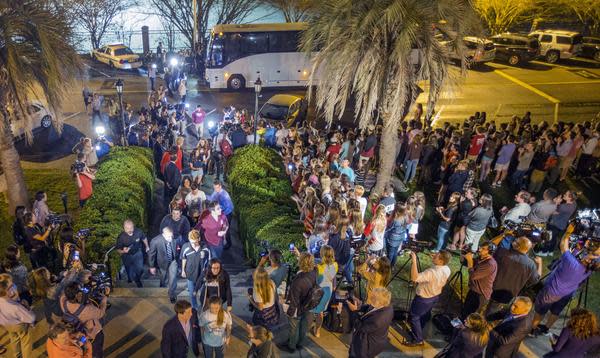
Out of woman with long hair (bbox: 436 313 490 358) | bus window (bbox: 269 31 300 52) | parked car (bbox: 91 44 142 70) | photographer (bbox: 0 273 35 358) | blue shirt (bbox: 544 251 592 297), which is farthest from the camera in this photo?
parked car (bbox: 91 44 142 70)

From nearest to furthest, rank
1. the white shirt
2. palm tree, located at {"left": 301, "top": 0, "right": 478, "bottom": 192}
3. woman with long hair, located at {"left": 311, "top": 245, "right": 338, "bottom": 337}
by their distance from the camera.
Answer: the white shirt < woman with long hair, located at {"left": 311, "top": 245, "right": 338, "bottom": 337} < palm tree, located at {"left": 301, "top": 0, "right": 478, "bottom": 192}

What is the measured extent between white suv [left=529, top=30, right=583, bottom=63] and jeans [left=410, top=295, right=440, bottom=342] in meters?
29.5

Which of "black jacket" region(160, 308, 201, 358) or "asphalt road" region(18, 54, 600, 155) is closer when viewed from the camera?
"black jacket" region(160, 308, 201, 358)

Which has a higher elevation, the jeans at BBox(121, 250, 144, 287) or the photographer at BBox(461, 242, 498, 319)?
the photographer at BBox(461, 242, 498, 319)

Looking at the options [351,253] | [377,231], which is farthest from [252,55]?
[351,253]

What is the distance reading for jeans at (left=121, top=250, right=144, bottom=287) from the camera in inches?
324

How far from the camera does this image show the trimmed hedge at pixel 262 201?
902 centimetres

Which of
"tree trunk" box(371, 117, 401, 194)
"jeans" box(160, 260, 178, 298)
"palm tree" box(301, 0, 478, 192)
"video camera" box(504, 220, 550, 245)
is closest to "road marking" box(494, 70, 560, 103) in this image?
"tree trunk" box(371, 117, 401, 194)

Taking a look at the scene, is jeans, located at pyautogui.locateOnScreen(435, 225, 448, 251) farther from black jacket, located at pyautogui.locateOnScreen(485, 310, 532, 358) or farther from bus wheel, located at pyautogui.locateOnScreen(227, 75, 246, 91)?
bus wheel, located at pyautogui.locateOnScreen(227, 75, 246, 91)

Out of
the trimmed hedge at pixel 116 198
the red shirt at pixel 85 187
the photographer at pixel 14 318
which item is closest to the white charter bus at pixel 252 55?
the trimmed hedge at pixel 116 198

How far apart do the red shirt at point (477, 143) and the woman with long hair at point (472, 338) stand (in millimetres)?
8420

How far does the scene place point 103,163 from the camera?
11.8 meters

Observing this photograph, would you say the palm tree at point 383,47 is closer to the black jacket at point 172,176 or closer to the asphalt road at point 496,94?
the black jacket at point 172,176

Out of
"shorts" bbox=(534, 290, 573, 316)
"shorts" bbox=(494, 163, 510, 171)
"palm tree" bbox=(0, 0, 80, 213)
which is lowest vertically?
"shorts" bbox=(534, 290, 573, 316)
